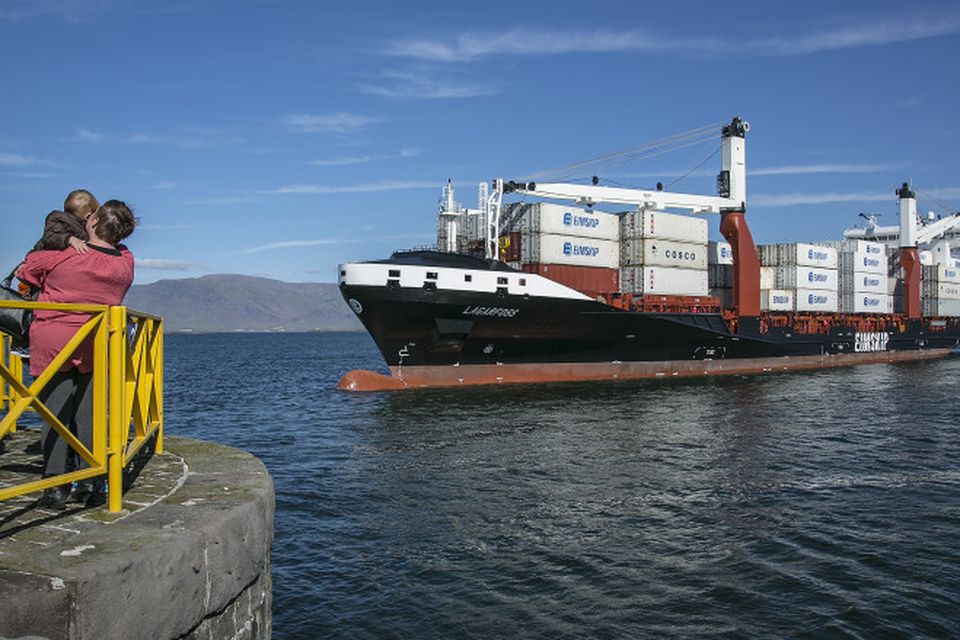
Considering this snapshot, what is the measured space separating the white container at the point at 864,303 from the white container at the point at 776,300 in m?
6.22

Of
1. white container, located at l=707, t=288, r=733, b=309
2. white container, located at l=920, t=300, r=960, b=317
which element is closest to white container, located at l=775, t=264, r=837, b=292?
white container, located at l=707, t=288, r=733, b=309

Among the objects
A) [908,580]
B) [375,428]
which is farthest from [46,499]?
[375,428]

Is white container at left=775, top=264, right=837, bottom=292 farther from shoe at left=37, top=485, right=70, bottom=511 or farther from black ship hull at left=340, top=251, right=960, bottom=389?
shoe at left=37, top=485, right=70, bottom=511

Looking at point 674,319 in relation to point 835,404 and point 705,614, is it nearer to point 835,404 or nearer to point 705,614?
point 835,404

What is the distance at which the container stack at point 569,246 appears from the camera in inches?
1283

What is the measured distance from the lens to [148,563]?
3.63 metres

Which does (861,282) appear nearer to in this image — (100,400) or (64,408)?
(64,408)

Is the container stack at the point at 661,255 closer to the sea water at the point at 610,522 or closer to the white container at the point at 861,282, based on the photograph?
the sea water at the point at 610,522

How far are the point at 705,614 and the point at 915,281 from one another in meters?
53.2

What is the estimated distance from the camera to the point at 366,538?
10500 mm

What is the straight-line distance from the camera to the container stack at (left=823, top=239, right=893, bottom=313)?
158ft

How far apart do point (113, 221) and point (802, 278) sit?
44652 millimetres

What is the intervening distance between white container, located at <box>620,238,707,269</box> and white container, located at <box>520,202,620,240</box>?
1059 millimetres

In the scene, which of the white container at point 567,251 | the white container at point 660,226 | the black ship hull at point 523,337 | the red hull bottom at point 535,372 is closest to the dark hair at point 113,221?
the black ship hull at point 523,337
